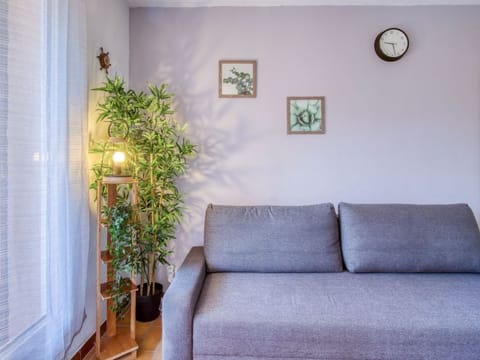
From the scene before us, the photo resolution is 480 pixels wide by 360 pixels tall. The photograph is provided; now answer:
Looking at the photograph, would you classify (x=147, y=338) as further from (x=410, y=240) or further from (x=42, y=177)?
(x=410, y=240)

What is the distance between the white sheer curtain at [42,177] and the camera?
1159mm

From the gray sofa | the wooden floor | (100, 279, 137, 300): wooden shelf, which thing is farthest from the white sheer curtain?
the gray sofa

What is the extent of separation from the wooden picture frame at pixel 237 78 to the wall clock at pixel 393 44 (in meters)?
1.03

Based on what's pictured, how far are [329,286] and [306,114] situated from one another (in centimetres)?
134

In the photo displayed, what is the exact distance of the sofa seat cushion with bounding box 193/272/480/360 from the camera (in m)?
1.35

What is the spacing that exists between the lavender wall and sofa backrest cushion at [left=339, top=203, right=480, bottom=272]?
36 centimetres

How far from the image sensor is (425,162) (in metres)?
2.34

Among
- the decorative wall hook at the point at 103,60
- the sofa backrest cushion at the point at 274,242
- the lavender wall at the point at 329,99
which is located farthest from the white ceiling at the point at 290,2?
the sofa backrest cushion at the point at 274,242

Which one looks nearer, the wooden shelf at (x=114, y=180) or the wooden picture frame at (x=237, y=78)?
the wooden shelf at (x=114, y=180)

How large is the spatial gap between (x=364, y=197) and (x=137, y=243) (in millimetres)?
1802

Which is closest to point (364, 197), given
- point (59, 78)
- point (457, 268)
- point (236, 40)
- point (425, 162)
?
point (425, 162)

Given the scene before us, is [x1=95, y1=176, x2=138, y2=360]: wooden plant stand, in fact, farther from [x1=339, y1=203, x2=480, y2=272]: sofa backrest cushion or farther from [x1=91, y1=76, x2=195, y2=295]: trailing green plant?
[x1=339, y1=203, x2=480, y2=272]: sofa backrest cushion

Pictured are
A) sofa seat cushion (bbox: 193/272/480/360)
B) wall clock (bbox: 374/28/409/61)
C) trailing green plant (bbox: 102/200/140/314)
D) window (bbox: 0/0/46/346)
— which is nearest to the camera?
window (bbox: 0/0/46/346)

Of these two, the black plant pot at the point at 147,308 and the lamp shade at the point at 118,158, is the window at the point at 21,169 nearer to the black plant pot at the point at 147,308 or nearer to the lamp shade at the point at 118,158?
the lamp shade at the point at 118,158
